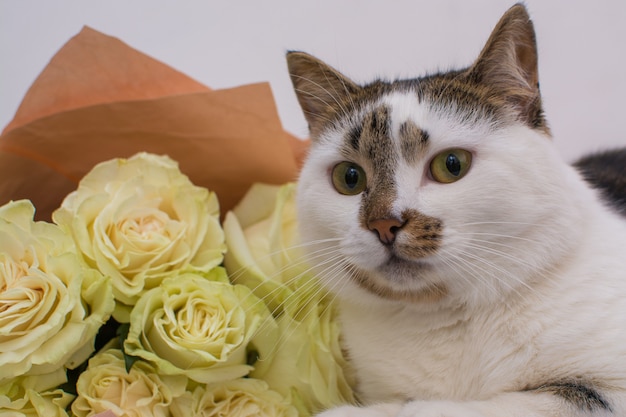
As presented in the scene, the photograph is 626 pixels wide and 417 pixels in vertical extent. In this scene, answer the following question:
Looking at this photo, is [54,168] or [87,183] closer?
[87,183]

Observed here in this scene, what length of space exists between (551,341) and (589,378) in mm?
61

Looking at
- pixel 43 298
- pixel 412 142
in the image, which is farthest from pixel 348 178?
pixel 43 298

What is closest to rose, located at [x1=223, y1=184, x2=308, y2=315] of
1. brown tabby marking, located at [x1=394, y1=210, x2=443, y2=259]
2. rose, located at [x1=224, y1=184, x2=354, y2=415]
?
rose, located at [x1=224, y1=184, x2=354, y2=415]

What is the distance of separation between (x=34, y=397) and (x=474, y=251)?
589mm

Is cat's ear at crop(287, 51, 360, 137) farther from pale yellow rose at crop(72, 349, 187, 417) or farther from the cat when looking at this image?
pale yellow rose at crop(72, 349, 187, 417)

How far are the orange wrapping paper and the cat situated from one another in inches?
11.7

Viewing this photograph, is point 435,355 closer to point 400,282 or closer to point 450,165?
point 400,282

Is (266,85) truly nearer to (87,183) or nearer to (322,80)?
(322,80)

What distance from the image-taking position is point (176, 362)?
838 millimetres

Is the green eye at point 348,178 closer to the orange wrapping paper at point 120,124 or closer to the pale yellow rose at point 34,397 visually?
Answer: the orange wrapping paper at point 120,124

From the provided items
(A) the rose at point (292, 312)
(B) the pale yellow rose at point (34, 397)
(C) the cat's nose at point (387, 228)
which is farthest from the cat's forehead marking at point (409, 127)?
(B) the pale yellow rose at point (34, 397)

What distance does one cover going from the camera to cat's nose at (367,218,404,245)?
748mm

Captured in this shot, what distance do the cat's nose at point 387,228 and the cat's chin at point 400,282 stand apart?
0.03m

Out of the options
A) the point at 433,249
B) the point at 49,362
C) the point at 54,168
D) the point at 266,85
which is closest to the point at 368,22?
the point at 266,85
